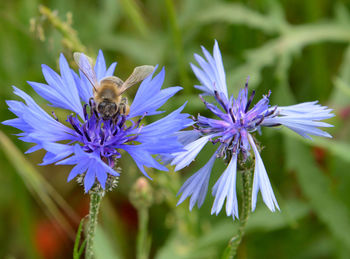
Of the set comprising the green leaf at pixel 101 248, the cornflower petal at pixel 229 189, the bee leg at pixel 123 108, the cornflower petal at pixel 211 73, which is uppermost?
the bee leg at pixel 123 108

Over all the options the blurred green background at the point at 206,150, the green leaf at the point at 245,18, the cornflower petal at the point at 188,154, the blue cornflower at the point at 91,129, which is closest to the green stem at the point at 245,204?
the cornflower petal at the point at 188,154

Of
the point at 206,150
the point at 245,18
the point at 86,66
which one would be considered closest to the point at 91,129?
the point at 86,66

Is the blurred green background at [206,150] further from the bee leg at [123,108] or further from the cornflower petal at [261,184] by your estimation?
the cornflower petal at [261,184]

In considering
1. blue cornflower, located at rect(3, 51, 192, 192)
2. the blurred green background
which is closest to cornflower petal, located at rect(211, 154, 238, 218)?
blue cornflower, located at rect(3, 51, 192, 192)

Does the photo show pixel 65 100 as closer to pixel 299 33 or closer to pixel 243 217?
pixel 243 217

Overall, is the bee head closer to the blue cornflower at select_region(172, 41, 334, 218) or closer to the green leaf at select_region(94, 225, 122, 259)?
the blue cornflower at select_region(172, 41, 334, 218)

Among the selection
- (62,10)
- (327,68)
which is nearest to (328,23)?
(327,68)
